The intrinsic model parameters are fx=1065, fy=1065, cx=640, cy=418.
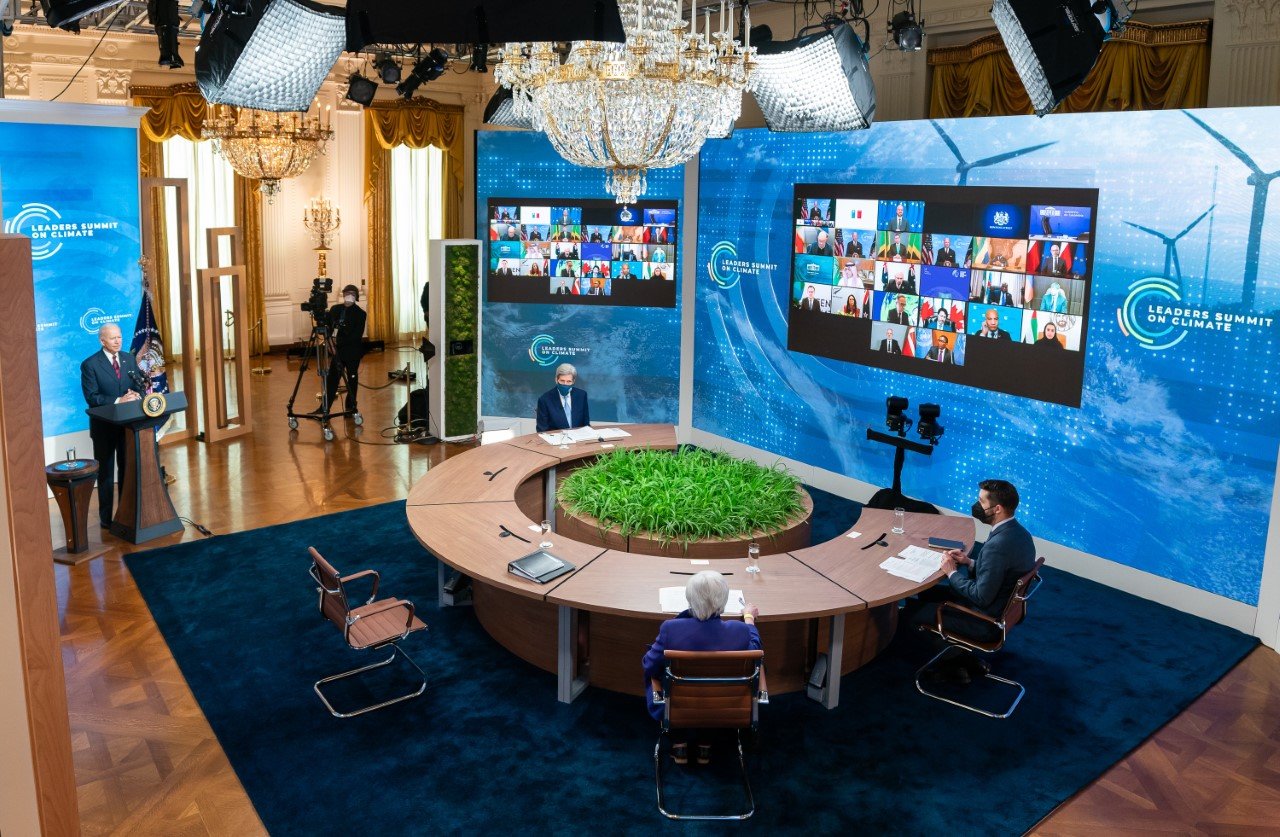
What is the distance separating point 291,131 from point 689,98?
333 inches

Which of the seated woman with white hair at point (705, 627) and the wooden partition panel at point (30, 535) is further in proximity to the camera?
the seated woman with white hair at point (705, 627)

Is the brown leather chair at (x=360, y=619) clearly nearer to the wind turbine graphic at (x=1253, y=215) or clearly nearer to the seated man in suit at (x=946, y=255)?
the seated man in suit at (x=946, y=255)

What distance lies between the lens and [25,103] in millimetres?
8445

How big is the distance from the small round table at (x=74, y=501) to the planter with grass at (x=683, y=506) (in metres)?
3.31

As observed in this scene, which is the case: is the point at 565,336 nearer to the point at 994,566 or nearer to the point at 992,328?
the point at 992,328

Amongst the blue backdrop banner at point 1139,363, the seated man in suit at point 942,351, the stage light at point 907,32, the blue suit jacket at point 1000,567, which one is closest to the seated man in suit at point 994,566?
the blue suit jacket at point 1000,567

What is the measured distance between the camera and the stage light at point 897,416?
784cm

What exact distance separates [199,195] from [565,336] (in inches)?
246

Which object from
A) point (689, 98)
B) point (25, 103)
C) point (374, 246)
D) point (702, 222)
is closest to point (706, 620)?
point (689, 98)

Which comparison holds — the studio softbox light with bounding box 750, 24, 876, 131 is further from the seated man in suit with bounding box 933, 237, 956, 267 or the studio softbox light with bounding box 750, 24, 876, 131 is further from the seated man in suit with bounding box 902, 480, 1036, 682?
the seated man in suit with bounding box 933, 237, 956, 267

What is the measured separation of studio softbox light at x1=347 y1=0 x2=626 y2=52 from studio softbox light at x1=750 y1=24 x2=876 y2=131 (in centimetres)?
255

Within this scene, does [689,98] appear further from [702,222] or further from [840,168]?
[702,222]

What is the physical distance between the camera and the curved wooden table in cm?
522

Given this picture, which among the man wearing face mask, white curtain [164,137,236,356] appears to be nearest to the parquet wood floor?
the man wearing face mask
